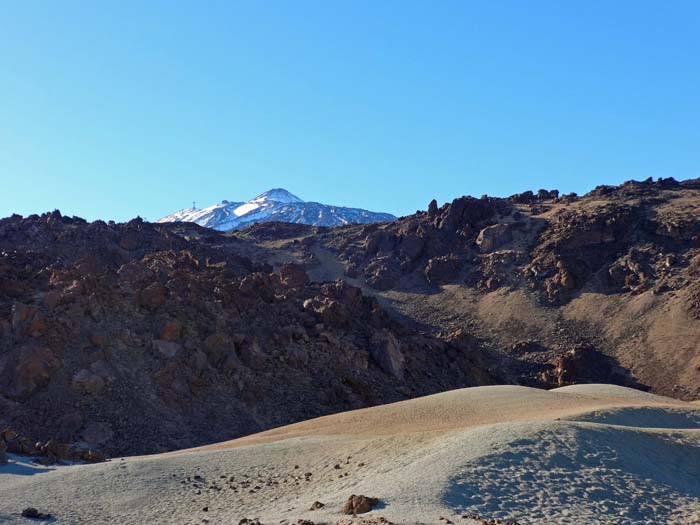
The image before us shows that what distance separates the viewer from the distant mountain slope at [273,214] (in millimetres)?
152875

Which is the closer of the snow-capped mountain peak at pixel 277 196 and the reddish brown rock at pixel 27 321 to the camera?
the reddish brown rock at pixel 27 321

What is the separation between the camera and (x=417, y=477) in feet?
48.2

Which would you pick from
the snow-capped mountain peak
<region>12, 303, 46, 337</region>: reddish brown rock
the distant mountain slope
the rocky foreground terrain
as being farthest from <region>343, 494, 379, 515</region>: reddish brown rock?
the snow-capped mountain peak

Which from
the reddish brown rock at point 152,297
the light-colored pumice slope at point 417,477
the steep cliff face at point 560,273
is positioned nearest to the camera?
the light-colored pumice slope at point 417,477

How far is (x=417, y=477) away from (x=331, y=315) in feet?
73.3

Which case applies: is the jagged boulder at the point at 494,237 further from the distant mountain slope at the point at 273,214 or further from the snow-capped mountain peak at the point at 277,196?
the snow-capped mountain peak at the point at 277,196

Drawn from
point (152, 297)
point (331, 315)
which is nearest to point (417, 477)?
point (152, 297)

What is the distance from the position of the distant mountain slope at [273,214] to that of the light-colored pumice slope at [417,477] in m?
129

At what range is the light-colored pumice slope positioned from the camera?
13.6 m

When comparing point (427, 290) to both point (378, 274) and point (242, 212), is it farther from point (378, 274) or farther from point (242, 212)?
point (242, 212)

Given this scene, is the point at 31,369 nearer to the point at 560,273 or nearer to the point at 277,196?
the point at 560,273

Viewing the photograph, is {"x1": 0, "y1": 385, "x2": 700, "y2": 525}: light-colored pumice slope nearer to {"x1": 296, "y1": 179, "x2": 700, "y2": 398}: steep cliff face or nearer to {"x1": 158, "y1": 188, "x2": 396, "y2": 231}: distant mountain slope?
{"x1": 296, "y1": 179, "x2": 700, "y2": 398}: steep cliff face

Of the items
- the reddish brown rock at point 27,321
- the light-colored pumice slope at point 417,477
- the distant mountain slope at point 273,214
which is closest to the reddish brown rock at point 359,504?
the light-colored pumice slope at point 417,477

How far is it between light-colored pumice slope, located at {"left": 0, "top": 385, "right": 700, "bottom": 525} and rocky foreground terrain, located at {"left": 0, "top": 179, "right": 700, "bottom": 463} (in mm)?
4325
